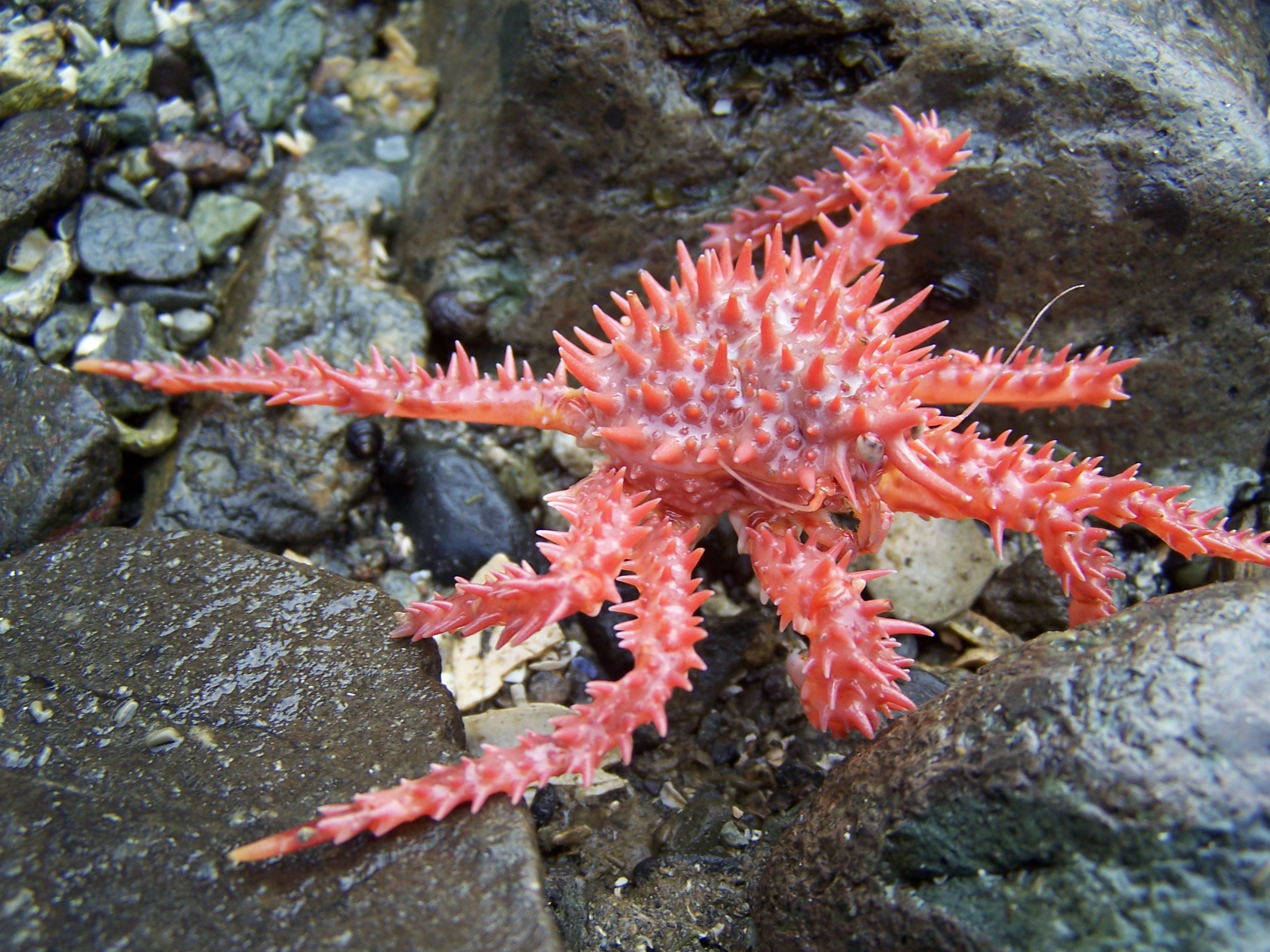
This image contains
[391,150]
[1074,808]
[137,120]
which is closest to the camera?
[1074,808]

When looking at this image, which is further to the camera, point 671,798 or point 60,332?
point 60,332

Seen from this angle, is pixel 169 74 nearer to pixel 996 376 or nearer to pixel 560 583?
pixel 560 583

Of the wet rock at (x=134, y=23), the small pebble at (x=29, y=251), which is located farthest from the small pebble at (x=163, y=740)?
the wet rock at (x=134, y=23)

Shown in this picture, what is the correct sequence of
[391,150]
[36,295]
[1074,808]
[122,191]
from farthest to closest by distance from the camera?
[391,150]
[122,191]
[36,295]
[1074,808]

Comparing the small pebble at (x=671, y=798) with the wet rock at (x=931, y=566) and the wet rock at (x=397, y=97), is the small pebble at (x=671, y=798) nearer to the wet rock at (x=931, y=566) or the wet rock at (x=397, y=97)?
the wet rock at (x=931, y=566)

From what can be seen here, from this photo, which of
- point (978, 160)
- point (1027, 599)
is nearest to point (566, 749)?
point (1027, 599)

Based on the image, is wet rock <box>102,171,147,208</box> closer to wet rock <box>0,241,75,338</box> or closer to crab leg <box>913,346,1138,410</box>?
wet rock <box>0,241,75,338</box>

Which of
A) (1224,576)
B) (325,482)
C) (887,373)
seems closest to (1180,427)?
(1224,576)

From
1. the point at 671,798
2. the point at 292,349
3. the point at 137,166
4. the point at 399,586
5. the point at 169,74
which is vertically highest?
the point at 169,74
